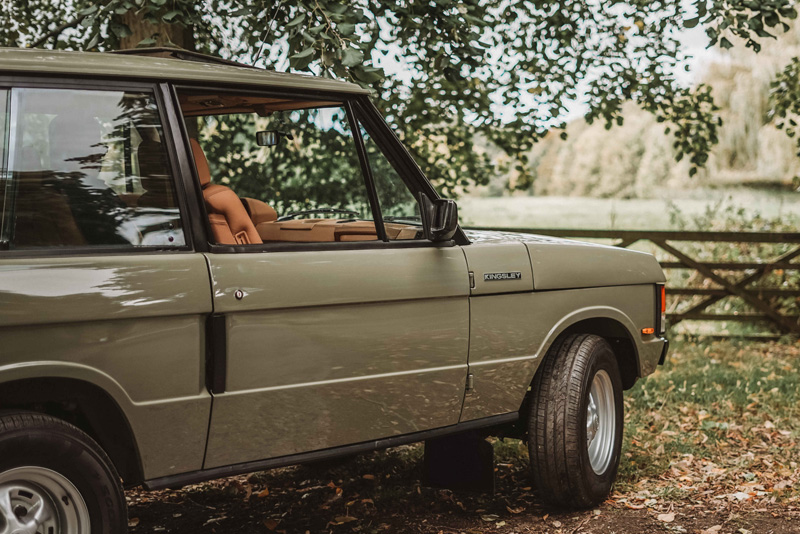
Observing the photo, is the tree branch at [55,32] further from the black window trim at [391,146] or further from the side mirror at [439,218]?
the side mirror at [439,218]

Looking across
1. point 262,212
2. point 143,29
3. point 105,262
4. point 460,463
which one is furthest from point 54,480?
point 143,29

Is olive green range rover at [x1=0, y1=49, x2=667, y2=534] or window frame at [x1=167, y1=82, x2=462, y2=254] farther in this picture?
window frame at [x1=167, y1=82, x2=462, y2=254]

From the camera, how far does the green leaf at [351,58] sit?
4.74m

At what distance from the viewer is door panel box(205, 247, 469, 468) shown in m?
3.14

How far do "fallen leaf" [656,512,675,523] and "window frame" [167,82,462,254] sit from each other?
1776mm

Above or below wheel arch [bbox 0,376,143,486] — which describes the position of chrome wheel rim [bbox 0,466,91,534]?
below

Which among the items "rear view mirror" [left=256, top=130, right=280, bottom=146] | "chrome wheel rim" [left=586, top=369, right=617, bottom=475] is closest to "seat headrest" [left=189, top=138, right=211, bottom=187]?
"rear view mirror" [left=256, top=130, right=280, bottom=146]

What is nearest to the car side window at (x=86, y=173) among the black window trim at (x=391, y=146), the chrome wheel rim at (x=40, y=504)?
the chrome wheel rim at (x=40, y=504)

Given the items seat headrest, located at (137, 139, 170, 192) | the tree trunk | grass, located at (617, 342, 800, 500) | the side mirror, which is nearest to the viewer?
seat headrest, located at (137, 139, 170, 192)

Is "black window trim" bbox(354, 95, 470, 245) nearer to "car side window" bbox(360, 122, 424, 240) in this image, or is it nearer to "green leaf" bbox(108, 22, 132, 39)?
"car side window" bbox(360, 122, 424, 240)

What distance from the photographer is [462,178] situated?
991 cm

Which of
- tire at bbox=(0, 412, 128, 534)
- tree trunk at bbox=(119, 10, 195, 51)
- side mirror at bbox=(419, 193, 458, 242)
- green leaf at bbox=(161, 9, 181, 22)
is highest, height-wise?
tree trunk at bbox=(119, 10, 195, 51)

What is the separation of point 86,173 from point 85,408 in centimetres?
78

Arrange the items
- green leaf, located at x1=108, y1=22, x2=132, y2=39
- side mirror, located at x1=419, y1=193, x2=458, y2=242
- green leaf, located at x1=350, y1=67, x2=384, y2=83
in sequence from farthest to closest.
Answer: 1. green leaf, located at x1=108, y1=22, x2=132, y2=39
2. green leaf, located at x1=350, y1=67, x2=384, y2=83
3. side mirror, located at x1=419, y1=193, x2=458, y2=242
